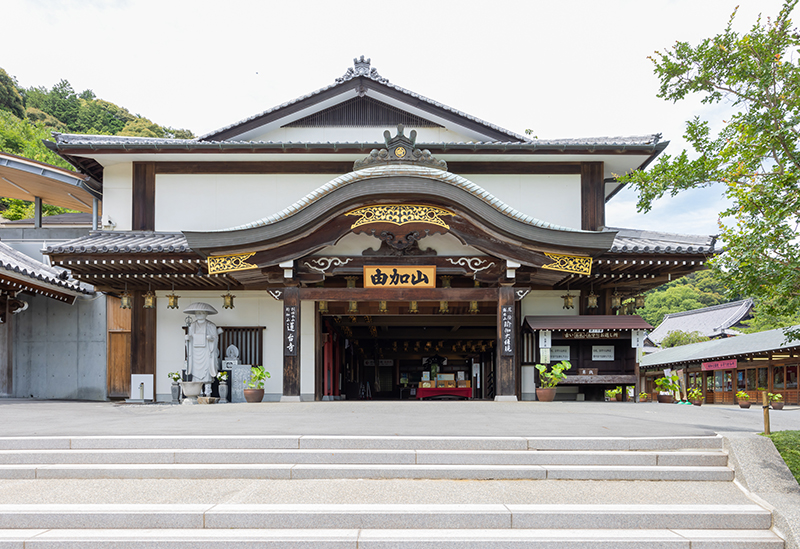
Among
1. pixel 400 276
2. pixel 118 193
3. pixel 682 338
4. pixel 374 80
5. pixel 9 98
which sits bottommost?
pixel 682 338

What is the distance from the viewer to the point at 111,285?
12781 millimetres

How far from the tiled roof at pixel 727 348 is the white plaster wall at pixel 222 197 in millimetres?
18189

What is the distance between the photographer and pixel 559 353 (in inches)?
506

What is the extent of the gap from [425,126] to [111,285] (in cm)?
841

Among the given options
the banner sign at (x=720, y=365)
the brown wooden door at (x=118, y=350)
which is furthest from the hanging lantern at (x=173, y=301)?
the banner sign at (x=720, y=365)

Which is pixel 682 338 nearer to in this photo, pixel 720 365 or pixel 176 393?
pixel 720 365

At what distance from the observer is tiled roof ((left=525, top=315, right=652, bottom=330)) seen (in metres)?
12.1

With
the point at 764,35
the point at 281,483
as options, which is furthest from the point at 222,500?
the point at 764,35

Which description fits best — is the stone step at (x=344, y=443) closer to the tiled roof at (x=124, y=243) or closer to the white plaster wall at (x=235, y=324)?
the tiled roof at (x=124, y=243)

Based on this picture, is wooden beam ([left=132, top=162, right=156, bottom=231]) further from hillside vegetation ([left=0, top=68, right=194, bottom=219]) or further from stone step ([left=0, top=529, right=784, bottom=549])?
hillside vegetation ([left=0, top=68, right=194, bottom=219])

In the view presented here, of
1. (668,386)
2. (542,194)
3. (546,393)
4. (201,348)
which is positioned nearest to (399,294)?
(546,393)

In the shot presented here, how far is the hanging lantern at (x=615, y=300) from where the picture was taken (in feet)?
42.2

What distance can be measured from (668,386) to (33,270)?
14655mm

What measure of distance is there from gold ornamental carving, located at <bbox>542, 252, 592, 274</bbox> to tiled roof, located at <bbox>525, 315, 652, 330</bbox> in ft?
6.09
